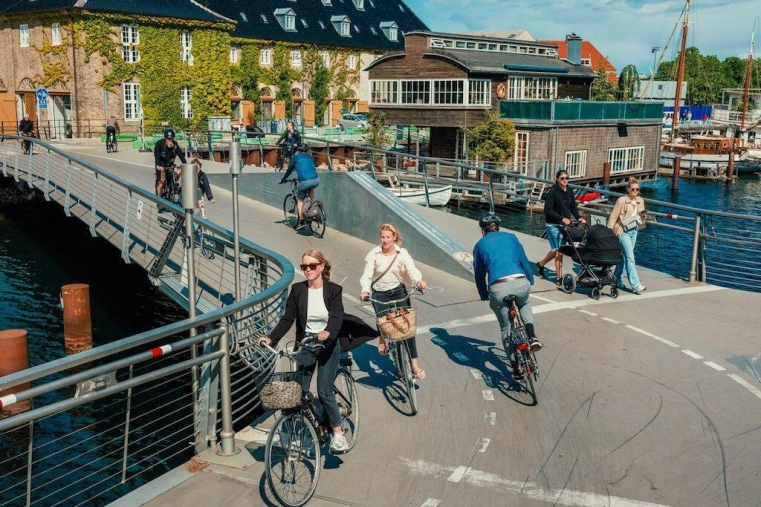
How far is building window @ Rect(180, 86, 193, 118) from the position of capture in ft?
199

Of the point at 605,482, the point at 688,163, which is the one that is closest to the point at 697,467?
the point at 605,482

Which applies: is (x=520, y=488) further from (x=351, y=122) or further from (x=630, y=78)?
(x=630, y=78)

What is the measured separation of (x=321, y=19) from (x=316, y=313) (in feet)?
246

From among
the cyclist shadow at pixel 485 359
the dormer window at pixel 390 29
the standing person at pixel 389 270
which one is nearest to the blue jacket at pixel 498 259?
the standing person at pixel 389 270

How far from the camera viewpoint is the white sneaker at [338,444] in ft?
22.6

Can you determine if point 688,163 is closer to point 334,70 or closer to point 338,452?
point 334,70

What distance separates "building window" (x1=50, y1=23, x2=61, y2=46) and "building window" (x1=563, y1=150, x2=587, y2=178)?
3324cm

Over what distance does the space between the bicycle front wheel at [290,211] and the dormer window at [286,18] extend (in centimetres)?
5837

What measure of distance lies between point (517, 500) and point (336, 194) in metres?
12.5

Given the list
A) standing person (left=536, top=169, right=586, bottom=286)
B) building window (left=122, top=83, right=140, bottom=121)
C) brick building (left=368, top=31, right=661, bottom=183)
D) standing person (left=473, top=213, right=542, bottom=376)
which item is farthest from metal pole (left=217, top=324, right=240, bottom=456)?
building window (left=122, top=83, right=140, bottom=121)

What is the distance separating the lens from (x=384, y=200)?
54.9 ft

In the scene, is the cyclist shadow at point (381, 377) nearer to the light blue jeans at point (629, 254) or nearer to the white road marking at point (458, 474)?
the white road marking at point (458, 474)

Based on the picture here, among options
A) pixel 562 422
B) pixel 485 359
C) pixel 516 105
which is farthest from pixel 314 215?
pixel 516 105

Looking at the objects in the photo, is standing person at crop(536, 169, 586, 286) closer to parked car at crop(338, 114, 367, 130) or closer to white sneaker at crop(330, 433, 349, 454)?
white sneaker at crop(330, 433, 349, 454)
